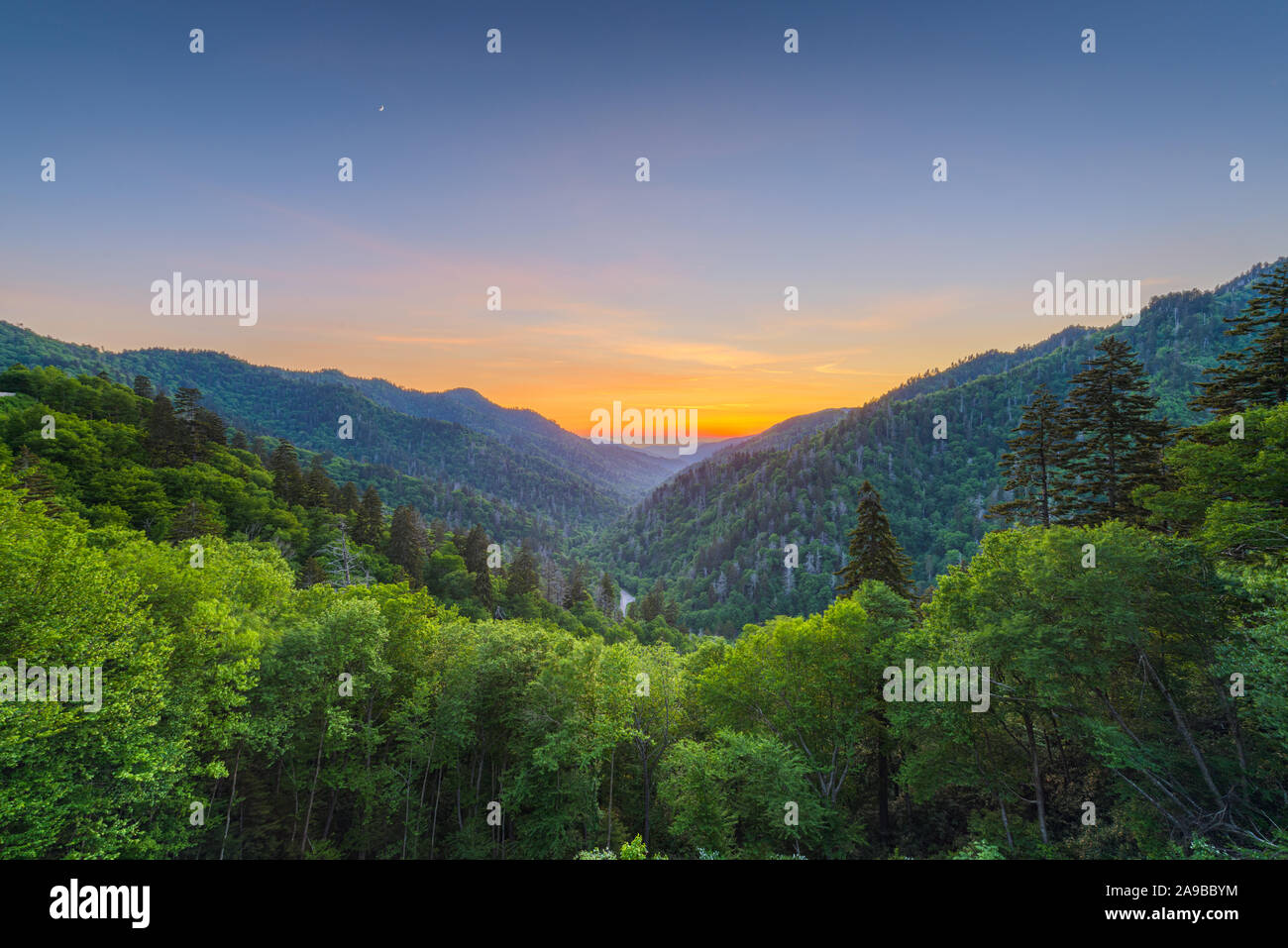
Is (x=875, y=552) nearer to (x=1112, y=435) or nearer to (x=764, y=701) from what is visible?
(x=764, y=701)

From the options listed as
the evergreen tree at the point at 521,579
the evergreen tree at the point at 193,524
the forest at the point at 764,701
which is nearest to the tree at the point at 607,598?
the evergreen tree at the point at 521,579

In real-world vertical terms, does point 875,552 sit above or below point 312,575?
above

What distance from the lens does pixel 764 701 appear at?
93.7ft

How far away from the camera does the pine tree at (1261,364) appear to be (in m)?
22.7

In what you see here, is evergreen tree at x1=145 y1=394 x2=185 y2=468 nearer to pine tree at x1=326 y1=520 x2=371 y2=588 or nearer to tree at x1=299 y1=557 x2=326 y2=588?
pine tree at x1=326 y1=520 x2=371 y2=588

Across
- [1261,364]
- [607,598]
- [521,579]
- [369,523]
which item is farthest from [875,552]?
[607,598]

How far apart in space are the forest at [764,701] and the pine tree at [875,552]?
6.7 inches

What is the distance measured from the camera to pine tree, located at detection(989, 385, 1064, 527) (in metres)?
31.5

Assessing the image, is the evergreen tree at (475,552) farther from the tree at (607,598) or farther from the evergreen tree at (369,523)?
the tree at (607,598)

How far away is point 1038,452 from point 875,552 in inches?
468

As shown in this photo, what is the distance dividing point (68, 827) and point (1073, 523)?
4850 cm
